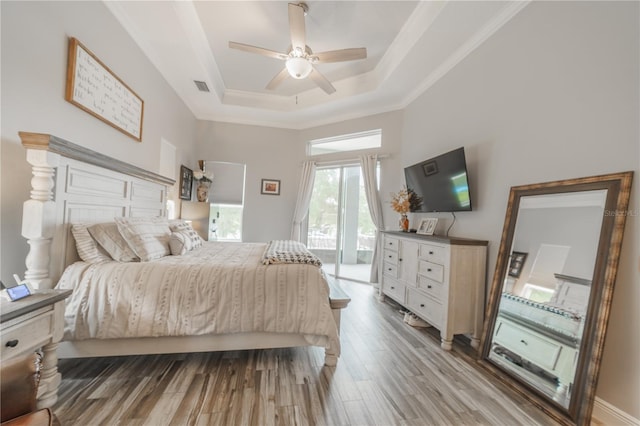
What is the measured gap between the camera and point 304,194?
4.80 meters

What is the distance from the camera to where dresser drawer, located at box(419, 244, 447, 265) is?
2.34m

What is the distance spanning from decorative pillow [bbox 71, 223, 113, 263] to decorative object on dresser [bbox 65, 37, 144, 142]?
96 centimetres

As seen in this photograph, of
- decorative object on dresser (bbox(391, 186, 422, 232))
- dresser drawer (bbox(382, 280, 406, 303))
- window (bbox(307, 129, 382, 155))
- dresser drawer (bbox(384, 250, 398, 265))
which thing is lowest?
dresser drawer (bbox(382, 280, 406, 303))

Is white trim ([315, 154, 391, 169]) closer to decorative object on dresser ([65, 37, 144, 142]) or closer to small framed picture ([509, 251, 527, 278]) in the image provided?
small framed picture ([509, 251, 527, 278])

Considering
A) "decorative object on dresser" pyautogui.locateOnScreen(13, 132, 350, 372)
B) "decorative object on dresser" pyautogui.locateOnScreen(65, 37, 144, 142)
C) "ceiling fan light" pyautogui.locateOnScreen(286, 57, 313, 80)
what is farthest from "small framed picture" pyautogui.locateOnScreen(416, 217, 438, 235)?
"decorative object on dresser" pyautogui.locateOnScreen(65, 37, 144, 142)

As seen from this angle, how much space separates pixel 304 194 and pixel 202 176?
1.87 m

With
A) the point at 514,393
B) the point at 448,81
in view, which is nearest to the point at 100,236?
the point at 514,393

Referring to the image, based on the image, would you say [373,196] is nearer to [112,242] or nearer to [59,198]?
[112,242]

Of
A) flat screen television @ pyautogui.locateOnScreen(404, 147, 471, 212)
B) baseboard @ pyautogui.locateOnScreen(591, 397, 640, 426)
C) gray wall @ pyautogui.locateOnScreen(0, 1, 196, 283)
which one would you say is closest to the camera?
baseboard @ pyautogui.locateOnScreen(591, 397, 640, 426)

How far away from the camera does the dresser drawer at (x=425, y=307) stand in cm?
236

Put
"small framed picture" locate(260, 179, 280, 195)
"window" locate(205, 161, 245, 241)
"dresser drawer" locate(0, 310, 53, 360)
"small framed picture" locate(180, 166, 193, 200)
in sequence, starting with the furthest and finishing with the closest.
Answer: "small framed picture" locate(260, 179, 280, 195) < "window" locate(205, 161, 245, 241) < "small framed picture" locate(180, 166, 193, 200) < "dresser drawer" locate(0, 310, 53, 360)

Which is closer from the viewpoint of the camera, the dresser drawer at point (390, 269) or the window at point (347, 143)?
the dresser drawer at point (390, 269)

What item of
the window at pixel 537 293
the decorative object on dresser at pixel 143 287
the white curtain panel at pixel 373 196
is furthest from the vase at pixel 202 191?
the window at pixel 537 293

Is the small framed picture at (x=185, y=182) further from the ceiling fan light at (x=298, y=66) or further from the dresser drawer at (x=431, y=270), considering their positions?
the dresser drawer at (x=431, y=270)
